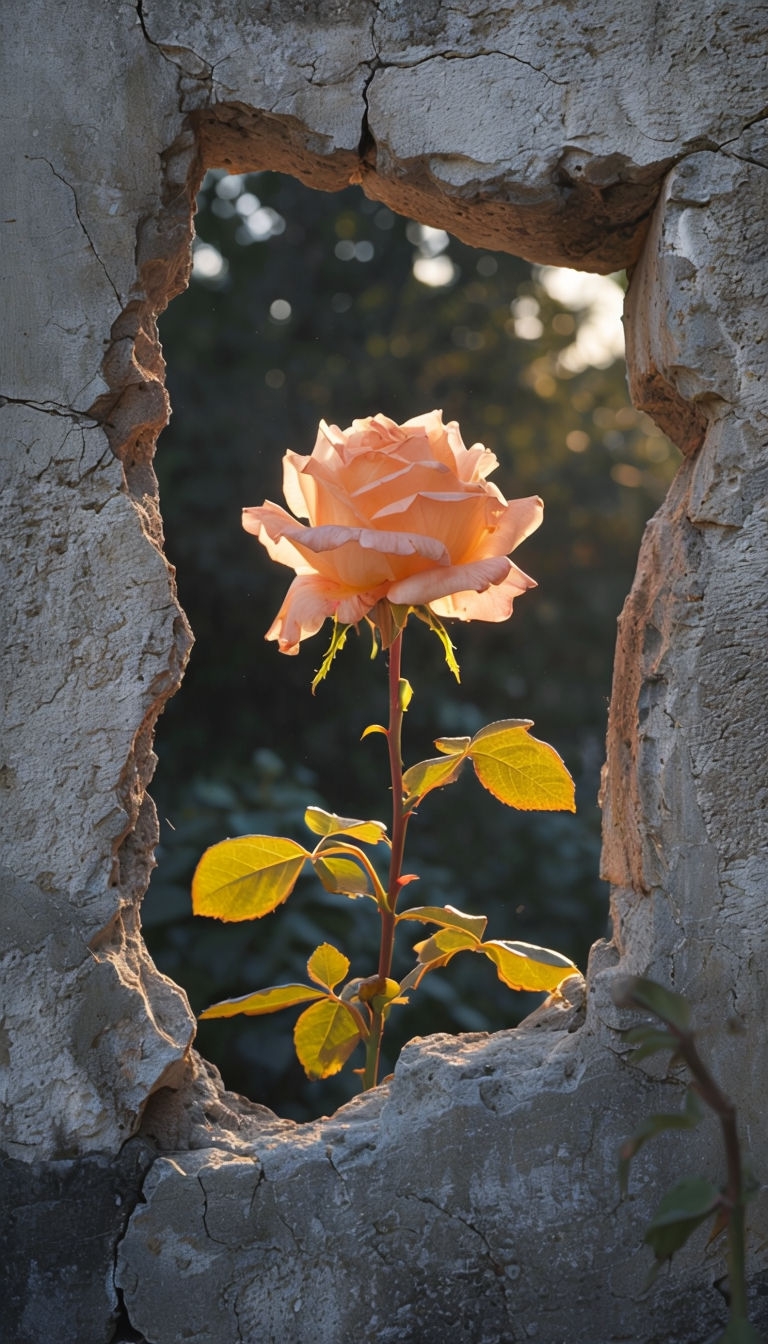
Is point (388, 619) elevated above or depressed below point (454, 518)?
below

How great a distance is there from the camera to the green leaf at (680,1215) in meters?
0.85

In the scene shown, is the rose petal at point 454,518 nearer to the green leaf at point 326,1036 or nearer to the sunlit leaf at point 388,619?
the sunlit leaf at point 388,619

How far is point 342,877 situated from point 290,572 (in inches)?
110

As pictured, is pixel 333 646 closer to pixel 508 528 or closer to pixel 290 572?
pixel 508 528

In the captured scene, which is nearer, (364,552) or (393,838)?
(364,552)

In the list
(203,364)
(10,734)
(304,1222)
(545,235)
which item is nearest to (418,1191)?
(304,1222)

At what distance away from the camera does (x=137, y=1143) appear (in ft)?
4.44

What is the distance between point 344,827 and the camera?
4.85 ft

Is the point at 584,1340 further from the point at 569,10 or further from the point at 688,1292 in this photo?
the point at 569,10

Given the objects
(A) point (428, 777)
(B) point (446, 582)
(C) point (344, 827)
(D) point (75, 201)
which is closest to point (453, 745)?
(A) point (428, 777)

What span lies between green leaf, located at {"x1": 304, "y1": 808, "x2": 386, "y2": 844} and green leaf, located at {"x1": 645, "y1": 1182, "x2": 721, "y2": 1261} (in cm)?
63

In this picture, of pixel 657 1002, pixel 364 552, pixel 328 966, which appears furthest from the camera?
Result: pixel 328 966

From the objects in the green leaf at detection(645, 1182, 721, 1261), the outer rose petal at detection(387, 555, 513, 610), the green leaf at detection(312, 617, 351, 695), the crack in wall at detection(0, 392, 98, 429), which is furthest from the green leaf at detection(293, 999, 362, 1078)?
the crack in wall at detection(0, 392, 98, 429)

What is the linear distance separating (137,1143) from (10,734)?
1.61ft
